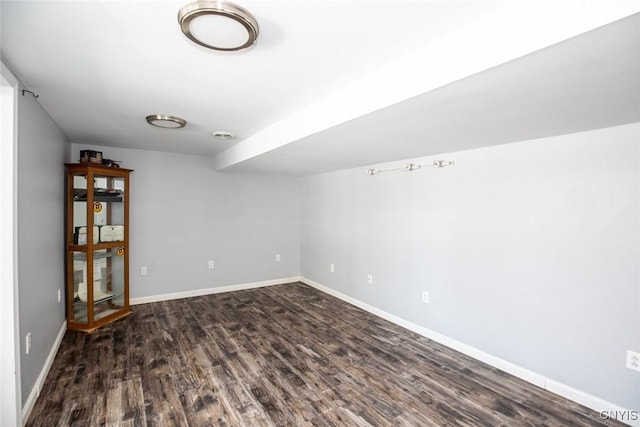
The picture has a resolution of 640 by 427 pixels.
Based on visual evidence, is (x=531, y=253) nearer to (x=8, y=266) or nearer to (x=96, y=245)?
(x=8, y=266)

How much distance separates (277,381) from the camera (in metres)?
2.49

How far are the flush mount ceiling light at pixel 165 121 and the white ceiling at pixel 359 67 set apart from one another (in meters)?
0.11

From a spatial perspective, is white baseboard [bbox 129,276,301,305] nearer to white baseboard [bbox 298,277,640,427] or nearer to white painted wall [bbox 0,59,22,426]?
white baseboard [bbox 298,277,640,427]

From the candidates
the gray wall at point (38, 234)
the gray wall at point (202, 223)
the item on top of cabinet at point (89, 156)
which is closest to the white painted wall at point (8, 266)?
the gray wall at point (38, 234)

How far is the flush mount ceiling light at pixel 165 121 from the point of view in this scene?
2.71 metres

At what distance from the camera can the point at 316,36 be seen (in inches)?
58.5

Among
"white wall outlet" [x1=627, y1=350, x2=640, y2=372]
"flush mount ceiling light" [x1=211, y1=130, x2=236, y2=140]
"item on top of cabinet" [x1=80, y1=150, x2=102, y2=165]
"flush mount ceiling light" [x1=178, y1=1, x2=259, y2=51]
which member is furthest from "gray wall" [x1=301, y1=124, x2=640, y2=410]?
"item on top of cabinet" [x1=80, y1=150, x2=102, y2=165]

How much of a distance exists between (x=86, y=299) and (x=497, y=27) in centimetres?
445

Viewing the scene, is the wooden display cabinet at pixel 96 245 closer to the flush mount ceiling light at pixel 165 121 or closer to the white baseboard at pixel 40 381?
the white baseboard at pixel 40 381

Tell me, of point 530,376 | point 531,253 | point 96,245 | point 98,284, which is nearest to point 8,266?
point 96,245

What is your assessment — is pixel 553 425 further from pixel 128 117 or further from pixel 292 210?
pixel 292 210

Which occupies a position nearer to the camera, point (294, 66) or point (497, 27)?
point (497, 27)

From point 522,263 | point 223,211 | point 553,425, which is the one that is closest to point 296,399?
point 553,425

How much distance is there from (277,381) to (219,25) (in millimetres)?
2494
